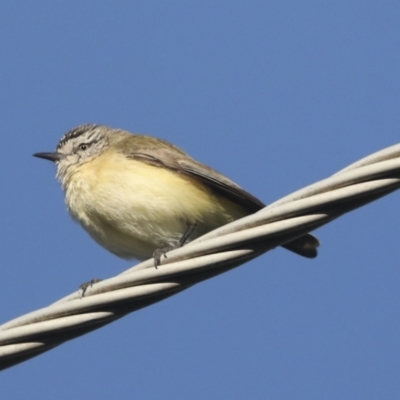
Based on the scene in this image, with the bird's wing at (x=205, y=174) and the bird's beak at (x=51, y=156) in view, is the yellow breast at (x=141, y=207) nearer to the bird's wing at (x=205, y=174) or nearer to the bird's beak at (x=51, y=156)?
the bird's wing at (x=205, y=174)

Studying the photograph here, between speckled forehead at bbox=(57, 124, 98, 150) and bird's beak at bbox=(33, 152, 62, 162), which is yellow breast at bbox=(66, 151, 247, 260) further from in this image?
speckled forehead at bbox=(57, 124, 98, 150)

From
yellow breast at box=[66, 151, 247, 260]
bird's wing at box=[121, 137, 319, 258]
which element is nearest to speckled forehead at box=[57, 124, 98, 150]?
bird's wing at box=[121, 137, 319, 258]

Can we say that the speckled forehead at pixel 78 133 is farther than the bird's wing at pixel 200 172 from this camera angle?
Yes

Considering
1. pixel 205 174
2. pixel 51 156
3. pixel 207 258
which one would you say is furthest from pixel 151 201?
pixel 207 258

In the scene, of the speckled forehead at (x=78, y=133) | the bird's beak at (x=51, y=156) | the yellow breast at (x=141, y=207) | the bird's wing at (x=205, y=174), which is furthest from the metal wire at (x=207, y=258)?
the speckled forehead at (x=78, y=133)

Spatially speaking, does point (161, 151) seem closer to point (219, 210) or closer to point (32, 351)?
point (219, 210)

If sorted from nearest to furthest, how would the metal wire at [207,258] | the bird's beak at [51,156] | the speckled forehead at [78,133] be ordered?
the metal wire at [207,258] < the bird's beak at [51,156] < the speckled forehead at [78,133]
